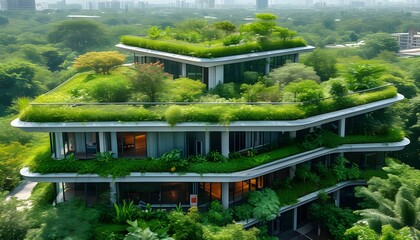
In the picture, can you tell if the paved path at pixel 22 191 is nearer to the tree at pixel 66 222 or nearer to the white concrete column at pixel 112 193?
the white concrete column at pixel 112 193

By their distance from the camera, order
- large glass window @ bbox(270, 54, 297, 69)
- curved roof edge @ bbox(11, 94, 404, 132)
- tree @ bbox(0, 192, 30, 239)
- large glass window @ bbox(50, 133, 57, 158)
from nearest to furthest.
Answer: tree @ bbox(0, 192, 30, 239)
curved roof edge @ bbox(11, 94, 404, 132)
large glass window @ bbox(50, 133, 57, 158)
large glass window @ bbox(270, 54, 297, 69)

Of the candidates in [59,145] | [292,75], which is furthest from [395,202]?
[59,145]

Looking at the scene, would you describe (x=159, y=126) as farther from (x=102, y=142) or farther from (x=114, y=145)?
(x=102, y=142)

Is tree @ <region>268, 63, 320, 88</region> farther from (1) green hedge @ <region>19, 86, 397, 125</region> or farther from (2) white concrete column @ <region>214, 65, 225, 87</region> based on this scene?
(1) green hedge @ <region>19, 86, 397, 125</region>

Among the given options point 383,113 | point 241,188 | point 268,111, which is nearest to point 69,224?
point 241,188

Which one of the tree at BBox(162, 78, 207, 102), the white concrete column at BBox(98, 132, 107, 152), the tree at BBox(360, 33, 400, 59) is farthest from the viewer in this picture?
the tree at BBox(360, 33, 400, 59)

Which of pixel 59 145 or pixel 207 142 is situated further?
pixel 207 142

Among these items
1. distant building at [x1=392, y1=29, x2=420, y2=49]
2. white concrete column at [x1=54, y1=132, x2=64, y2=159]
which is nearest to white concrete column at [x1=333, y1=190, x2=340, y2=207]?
white concrete column at [x1=54, y1=132, x2=64, y2=159]

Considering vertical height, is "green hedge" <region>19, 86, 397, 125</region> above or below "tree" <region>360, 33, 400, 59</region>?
above
